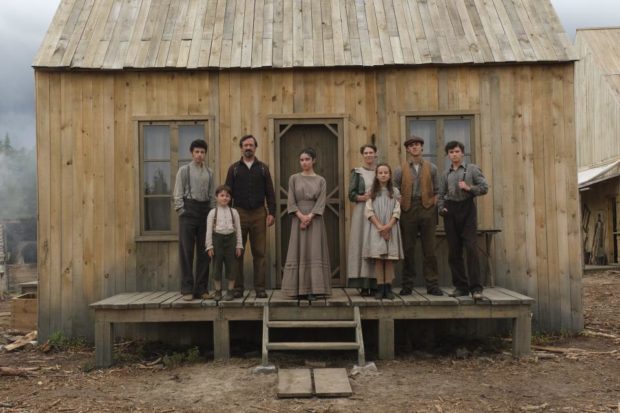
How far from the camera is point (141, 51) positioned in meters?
7.57

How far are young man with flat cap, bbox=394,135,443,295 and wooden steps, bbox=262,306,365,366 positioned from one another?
887 millimetres

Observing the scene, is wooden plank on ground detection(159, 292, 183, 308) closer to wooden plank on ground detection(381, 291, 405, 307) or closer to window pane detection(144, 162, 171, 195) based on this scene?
window pane detection(144, 162, 171, 195)

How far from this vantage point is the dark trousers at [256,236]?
260 inches

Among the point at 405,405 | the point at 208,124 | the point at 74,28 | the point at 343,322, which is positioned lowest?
the point at 405,405

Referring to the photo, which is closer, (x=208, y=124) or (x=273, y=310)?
(x=273, y=310)

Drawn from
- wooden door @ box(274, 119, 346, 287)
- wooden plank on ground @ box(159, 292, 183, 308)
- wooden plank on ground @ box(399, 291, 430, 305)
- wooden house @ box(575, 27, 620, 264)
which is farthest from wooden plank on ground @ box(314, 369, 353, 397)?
wooden house @ box(575, 27, 620, 264)

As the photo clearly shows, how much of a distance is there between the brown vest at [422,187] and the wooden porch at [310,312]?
3.47 feet

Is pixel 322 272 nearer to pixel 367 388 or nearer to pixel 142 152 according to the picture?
pixel 367 388

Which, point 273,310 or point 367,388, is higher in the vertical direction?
point 273,310

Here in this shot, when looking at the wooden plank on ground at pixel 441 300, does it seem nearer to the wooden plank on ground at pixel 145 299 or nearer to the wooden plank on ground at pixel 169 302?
the wooden plank on ground at pixel 169 302

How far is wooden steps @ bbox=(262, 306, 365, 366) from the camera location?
5.94 meters

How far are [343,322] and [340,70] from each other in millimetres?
3214

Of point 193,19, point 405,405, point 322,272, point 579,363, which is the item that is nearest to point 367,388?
point 405,405

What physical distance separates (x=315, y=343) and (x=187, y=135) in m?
3.19
